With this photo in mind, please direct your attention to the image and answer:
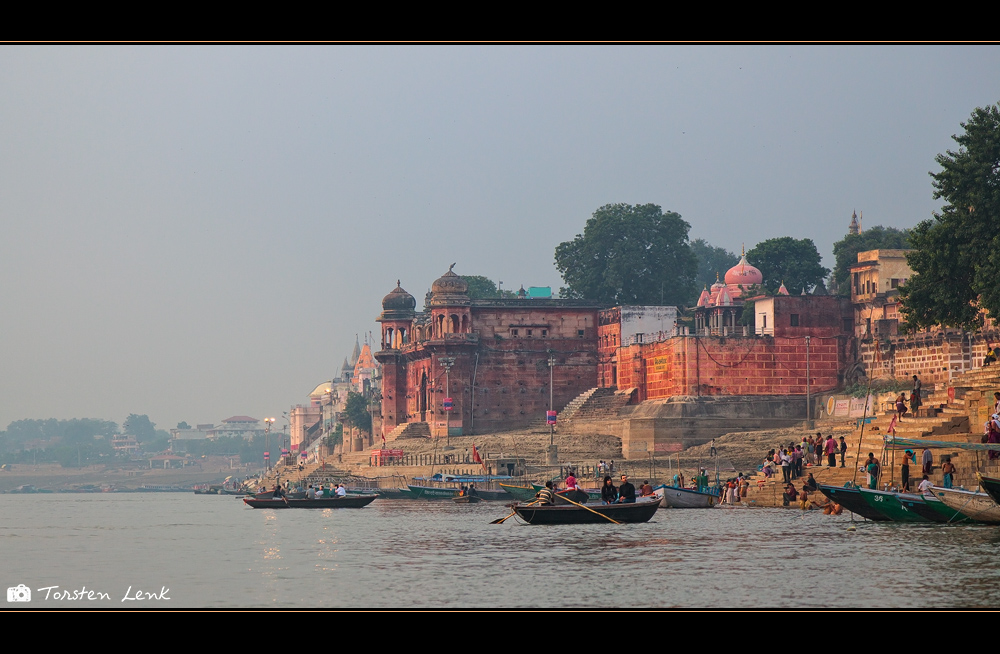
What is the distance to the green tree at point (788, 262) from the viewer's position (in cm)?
9056

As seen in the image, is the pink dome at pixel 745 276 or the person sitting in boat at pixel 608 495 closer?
the person sitting in boat at pixel 608 495

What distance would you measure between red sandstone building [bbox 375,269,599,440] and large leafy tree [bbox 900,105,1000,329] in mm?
37259

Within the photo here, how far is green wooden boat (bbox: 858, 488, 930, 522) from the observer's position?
111 feet

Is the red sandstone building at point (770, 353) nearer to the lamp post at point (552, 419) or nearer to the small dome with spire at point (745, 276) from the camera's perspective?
the lamp post at point (552, 419)

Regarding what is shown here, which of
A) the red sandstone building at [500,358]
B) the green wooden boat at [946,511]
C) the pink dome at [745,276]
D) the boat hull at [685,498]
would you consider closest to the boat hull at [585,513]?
the green wooden boat at [946,511]

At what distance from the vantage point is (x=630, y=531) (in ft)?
117

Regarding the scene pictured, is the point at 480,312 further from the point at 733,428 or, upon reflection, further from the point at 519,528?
the point at 519,528

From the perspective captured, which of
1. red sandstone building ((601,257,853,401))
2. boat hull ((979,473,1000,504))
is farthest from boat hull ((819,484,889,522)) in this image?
red sandstone building ((601,257,853,401))

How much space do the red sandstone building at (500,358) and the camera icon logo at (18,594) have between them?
5666 cm

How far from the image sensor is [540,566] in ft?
89.4

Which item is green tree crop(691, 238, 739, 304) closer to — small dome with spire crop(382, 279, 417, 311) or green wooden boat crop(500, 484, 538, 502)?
small dome with spire crop(382, 279, 417, 311)
